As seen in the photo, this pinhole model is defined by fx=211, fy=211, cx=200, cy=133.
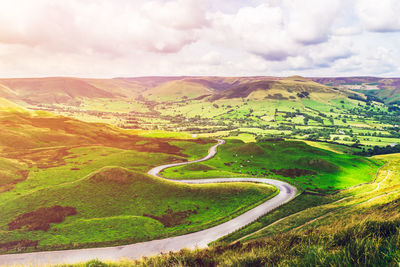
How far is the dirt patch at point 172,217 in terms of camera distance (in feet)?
181

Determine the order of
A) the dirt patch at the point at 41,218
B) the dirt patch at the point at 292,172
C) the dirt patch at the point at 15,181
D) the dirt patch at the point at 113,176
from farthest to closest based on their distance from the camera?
the dirt patch at the point at 292,172 → the dirt patch at the point at 15,181 → the dirt patch at the point at 113,176 → the dirt patch at the point at 41,218

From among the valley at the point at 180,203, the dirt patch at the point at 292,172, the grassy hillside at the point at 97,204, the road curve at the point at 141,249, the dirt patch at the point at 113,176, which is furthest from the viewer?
the dirt patch at the point at 292,172

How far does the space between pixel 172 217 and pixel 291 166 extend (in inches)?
3546

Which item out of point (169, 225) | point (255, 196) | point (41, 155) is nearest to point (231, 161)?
point (255, 196)

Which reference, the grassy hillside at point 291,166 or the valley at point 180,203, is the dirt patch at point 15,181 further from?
the grassy hillside at point 291,166

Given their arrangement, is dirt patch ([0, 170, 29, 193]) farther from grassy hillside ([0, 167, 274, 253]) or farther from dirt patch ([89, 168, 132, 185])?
dirt patch ([89, 168, 132, 185])

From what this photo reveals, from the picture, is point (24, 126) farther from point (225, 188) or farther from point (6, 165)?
point (225, 188)

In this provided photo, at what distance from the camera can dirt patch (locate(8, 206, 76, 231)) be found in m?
50.2

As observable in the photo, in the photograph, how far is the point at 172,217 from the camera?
5775 cm

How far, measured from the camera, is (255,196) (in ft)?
235

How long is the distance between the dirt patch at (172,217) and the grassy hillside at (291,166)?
1450 inches

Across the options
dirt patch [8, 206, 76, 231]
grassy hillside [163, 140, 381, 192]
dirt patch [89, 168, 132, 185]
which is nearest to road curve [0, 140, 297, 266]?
dirt patch [8, 206, 76, 231]

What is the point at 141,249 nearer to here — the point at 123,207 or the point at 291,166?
the point at 123,207

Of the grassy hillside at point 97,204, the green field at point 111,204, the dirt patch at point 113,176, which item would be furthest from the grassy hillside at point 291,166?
the dirt patch at point 113,176
